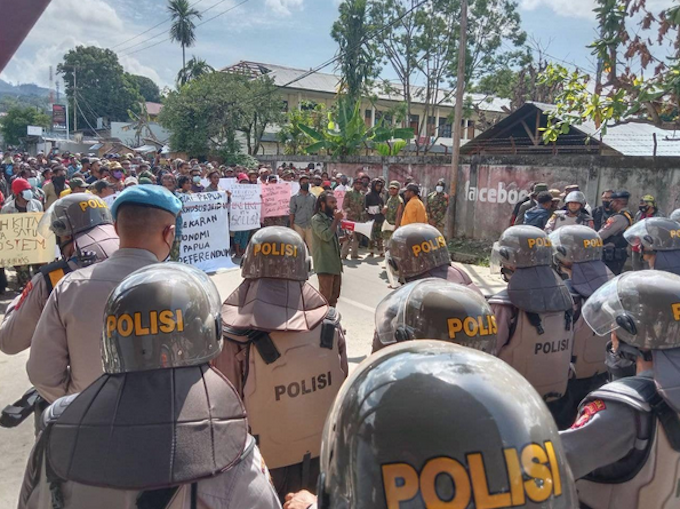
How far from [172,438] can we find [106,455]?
15cm

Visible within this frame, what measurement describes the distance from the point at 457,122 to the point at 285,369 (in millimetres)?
10667

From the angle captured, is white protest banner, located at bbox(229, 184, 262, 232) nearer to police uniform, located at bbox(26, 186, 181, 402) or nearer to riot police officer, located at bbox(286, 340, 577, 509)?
police uniform, located at bbox(26, 186, 181, 402)

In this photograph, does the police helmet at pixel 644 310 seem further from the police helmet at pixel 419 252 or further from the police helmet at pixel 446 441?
the police helmet at pixel 446 441

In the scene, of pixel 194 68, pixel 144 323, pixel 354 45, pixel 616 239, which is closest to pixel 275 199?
pixel 616 239

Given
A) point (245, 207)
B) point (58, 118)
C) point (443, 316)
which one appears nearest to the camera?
point (443, 316)

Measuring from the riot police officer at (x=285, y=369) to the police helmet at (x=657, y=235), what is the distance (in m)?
3.32

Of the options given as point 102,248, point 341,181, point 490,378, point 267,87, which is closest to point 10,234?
point 102,248

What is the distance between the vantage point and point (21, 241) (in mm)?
6281

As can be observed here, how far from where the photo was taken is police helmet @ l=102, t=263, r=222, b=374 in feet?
4.60

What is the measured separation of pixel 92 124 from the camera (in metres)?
65.7

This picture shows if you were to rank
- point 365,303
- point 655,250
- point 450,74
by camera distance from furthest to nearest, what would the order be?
point 450,74, point 365,303, point 655,250

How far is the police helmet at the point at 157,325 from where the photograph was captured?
140 cm

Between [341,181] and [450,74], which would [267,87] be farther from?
[341,181]

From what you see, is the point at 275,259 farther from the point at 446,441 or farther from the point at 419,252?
the point at 446,441
